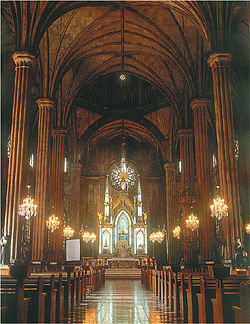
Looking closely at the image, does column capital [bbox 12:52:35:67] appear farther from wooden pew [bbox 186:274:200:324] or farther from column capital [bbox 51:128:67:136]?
wooden pew [bbox 186:274:200:324]

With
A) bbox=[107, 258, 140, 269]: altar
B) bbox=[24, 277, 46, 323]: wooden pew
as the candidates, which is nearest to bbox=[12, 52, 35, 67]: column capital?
bbox=[24, 277, 46, 323]: wooden pew

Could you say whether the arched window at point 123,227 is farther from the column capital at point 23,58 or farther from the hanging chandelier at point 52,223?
the column capital at point 23,58

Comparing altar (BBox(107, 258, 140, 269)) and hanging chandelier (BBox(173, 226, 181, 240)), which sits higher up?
hanging chandelier (BBox(173, 226, 181, 240))

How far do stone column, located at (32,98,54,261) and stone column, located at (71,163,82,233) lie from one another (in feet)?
46.8

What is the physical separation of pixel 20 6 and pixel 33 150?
15956 millimetres

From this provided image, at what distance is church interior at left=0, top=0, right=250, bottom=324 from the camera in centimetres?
947

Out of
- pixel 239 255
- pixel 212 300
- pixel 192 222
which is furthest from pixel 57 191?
pixel 212 300

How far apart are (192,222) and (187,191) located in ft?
5.98

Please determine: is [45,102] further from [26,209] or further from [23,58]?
[26,209]

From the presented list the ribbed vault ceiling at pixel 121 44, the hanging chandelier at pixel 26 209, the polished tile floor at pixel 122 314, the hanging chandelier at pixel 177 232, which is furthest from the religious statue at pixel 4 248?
the hanging chandelier at pixel 177 232

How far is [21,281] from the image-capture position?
18.3ft

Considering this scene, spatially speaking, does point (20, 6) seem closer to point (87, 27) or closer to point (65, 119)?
point (87, 27)

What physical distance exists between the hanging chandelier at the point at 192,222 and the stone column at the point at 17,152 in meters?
10.3

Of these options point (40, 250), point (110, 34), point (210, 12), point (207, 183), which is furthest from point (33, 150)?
point (210, 12)
